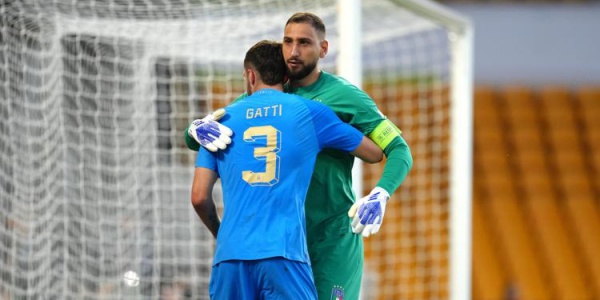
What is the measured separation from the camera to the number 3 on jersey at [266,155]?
141 inches

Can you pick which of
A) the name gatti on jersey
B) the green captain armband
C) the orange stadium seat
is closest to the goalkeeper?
the green captain armband

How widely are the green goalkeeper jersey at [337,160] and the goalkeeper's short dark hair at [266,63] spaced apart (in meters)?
0.21

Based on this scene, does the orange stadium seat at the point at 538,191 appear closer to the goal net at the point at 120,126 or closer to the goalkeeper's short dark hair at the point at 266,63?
the goal net at the point at 120,126

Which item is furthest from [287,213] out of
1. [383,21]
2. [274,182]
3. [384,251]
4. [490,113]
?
[490,113]

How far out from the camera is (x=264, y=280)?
3.52m

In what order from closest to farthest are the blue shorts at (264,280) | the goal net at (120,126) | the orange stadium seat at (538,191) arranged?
the blue shorts at (264,280) → the goal net at (120,126) → the orange stadium seat at (538,191)

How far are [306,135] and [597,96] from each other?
1109cm

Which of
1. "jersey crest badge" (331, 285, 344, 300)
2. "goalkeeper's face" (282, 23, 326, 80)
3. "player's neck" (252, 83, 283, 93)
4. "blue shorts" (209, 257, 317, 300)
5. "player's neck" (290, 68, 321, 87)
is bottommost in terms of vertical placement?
"jersey crest badge" (331, 285, 344, 300)

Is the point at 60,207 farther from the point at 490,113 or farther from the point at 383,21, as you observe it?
the point at 490,113

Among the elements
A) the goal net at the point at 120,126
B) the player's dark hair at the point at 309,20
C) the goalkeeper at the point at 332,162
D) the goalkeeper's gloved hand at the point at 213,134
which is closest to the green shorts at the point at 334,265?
the goalkeeper at the point at 332,162

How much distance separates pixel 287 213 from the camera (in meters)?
3.58

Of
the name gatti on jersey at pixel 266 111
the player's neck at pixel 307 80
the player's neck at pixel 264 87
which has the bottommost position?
the name gatti on jersey at pixel 266 111

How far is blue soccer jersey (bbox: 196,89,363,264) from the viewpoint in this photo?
3.55 metres

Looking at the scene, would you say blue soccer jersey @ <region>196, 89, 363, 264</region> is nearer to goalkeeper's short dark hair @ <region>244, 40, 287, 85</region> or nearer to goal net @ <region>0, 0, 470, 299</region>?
goalkeeper's short dark hair @ <region>244, 40, 287, 85</region>
